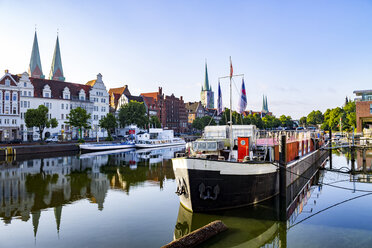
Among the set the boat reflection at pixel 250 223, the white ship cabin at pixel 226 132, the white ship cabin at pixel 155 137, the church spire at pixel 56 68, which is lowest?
the boat reflection at pixel 250 223

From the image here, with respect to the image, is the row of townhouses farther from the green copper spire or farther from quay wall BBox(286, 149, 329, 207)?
quay wall BBox(286, 149, 329, 207)

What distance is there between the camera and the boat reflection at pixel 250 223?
1310 centimetres

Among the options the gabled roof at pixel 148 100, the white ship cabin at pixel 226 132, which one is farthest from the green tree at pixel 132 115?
the white ship cabin at pixel 226 132

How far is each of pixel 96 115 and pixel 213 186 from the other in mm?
77953

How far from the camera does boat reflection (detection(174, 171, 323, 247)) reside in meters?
13.1

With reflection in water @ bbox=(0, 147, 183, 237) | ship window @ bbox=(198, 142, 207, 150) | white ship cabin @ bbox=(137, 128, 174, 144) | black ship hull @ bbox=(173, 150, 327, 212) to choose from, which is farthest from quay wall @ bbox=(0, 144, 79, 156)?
black ship hull @ bbox=(173, 150, 327, 212)

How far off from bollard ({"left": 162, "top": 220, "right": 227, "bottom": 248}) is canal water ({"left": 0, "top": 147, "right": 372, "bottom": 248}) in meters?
0.32

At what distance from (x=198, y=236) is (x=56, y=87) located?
78.5m

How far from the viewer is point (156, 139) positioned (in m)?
82.5

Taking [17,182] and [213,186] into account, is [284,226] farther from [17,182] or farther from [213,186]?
[17,182]

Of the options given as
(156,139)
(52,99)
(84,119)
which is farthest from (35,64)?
(156,139)

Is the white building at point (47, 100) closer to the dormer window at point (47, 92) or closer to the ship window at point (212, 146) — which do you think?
the dormer window at point (47, 92)

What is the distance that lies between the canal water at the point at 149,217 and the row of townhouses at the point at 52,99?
4628 centimetres

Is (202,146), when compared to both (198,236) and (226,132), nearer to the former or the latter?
(226,132)
